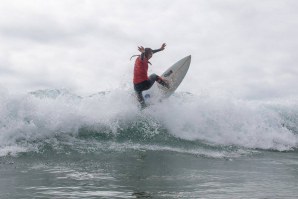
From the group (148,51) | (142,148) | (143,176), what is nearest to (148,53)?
(148,51)

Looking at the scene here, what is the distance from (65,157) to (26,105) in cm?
355

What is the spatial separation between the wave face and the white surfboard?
14.2 inches

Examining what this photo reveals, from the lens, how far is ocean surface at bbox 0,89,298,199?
5.92 meters

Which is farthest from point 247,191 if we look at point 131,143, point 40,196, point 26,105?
point 26,105

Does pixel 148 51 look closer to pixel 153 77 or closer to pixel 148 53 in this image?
pixel 148 53

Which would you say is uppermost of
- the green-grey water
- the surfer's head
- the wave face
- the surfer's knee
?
the surfer's head

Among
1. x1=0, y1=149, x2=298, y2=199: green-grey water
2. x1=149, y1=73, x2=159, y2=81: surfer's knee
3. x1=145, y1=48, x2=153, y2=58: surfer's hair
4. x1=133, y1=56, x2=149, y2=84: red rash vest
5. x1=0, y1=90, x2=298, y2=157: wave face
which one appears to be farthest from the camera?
x1=149, y1=73, x2=159, y2=81: surfer's knee

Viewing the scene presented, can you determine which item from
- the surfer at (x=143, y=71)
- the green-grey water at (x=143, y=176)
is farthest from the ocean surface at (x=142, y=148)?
the surfer at (x=143, y=71)

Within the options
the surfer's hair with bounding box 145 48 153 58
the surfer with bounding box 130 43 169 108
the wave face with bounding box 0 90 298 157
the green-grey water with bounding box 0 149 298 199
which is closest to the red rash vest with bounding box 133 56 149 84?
the surfer with bounding box 130 43 169 108

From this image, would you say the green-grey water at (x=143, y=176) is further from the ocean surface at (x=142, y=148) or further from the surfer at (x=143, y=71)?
the surfer at (x=143, y=71)

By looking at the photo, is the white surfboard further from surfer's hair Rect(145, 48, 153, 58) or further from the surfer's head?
surfer's hair Rect(145, 48, 153, 58)

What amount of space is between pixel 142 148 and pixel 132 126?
8.08ft

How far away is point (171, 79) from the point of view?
50.5ft

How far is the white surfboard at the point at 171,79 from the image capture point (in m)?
14.6
